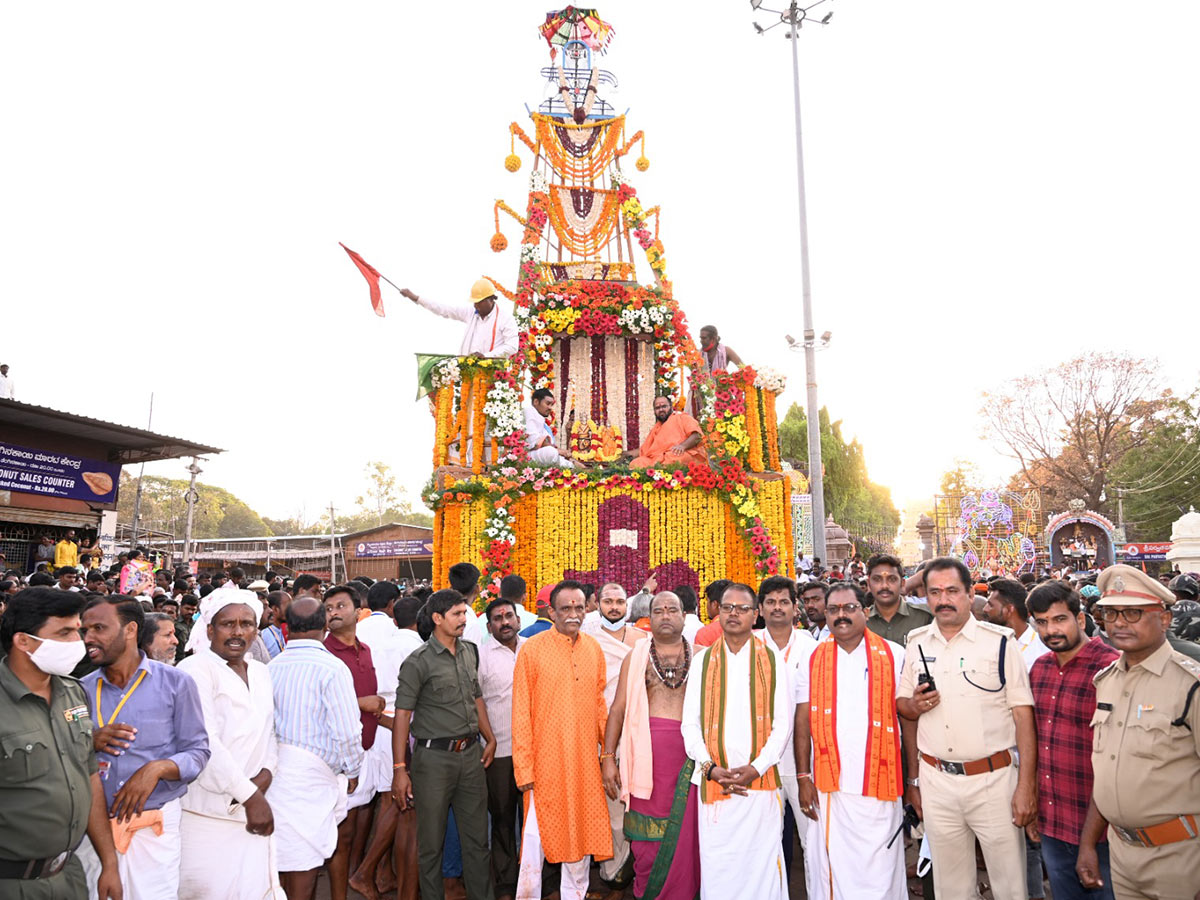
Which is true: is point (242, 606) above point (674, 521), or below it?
below

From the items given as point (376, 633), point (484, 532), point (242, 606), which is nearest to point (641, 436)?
point (484, 532)

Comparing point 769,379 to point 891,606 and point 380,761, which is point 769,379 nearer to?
point 891,606

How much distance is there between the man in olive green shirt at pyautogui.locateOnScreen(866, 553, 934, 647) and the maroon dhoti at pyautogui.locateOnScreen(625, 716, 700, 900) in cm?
168

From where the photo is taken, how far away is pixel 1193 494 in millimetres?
33688

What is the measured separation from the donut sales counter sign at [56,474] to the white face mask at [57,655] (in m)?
20.8

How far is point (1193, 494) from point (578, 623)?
37.6 meters

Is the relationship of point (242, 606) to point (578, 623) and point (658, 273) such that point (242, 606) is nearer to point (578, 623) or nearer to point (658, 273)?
point (578, 623)

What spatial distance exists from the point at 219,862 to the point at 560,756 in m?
1.98

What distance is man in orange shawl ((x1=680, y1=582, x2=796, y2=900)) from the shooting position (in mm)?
4516

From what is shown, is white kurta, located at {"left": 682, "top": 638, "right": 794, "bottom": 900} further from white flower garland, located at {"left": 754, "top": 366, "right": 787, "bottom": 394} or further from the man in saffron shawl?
white flower garland, located at {"left": 754, "top": 366, "right": 787, "bottom": 394}

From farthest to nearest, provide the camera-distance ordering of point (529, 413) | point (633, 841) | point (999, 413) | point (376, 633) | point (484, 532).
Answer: point (999, 413) → point (529, 413) → point (484, 532) → point (376, 633) → point (633, 841)

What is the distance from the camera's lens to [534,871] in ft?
16.9

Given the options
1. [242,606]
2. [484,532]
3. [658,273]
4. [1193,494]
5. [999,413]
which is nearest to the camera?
[242,606]

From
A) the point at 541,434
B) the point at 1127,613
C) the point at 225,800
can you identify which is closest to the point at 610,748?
the point at 225,800
